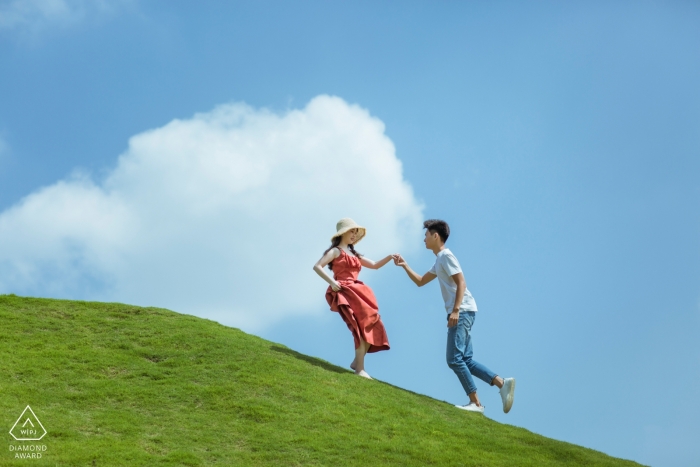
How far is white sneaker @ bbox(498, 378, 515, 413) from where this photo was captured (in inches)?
516

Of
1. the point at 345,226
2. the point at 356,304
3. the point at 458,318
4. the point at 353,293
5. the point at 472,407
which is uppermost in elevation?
the point at 345,226

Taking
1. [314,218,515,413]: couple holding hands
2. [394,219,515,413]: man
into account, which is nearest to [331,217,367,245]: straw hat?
[314,218,515,413]: couple holding hands

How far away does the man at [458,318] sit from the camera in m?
13.1

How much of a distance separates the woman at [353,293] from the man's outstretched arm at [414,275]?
177mm

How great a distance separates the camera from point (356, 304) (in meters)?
13.9

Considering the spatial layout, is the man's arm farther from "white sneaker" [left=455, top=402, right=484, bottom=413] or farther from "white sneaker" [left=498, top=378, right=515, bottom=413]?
"white sneaker" [left=455, top=402, right=484, bottom=413]

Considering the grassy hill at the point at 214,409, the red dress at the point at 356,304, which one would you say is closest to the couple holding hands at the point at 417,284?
the red dress at the point at 356,304

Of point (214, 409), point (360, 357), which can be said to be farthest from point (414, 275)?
point (214, 409)

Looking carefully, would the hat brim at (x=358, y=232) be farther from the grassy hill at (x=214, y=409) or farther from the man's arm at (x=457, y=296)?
the grassy hill at (x=214, y=409)

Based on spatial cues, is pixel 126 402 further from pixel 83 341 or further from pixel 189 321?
pixel 189 321

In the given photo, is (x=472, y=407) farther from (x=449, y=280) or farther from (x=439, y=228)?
(x=439, y=228)

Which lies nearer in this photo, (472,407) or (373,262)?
(472,407)

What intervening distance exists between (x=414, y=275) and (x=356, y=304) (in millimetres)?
1202

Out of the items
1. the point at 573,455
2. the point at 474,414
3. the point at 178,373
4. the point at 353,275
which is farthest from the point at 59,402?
the point at 573,455
